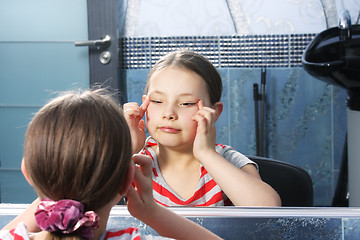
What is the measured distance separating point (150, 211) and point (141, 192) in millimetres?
30

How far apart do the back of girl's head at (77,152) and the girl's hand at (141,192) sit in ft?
0.23

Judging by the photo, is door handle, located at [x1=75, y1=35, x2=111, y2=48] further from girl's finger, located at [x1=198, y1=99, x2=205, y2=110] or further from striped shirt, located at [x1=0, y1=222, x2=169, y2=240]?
striped shirt, located at [x1=0, y1=222, x2=169, y2=240]

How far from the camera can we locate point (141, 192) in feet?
1.82

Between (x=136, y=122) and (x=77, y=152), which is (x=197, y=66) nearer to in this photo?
(x=136, y=122)

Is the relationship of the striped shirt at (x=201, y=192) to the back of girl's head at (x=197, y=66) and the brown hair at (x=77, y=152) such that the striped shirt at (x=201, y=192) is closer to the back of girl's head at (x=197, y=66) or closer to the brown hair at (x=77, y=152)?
the back of girl's head at (x=197, y=66)

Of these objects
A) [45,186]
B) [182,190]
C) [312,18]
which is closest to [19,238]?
[45,186]

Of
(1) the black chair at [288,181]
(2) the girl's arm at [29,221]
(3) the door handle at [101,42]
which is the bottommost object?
(1) the black chair at [288,181]

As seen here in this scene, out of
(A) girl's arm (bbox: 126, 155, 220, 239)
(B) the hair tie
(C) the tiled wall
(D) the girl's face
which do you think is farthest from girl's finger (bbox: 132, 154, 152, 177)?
(C) the tiled wall

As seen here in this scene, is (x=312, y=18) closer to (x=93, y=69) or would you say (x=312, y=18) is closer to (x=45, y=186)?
(x=93, y=69)

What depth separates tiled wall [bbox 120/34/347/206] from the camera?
176cm

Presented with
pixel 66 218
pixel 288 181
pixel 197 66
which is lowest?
pixel 288 181

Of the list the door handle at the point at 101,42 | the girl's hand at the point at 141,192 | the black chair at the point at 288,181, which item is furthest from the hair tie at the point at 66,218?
the door handle at the point at 101,42

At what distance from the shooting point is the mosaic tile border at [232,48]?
1763 millimetres

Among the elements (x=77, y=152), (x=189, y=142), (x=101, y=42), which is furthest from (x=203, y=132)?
(x=101, y=42)
